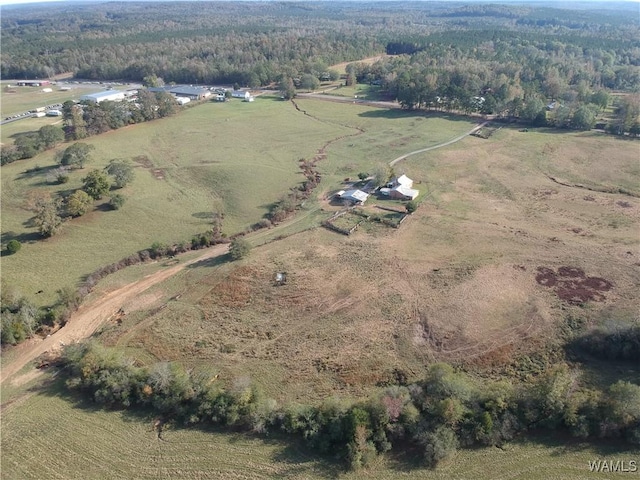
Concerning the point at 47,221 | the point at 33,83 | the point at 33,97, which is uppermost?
the point at 33,83

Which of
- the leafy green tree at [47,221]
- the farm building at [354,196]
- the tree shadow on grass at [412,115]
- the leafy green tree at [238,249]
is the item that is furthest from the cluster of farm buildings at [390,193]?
the tree shadow on grass at [412,115]

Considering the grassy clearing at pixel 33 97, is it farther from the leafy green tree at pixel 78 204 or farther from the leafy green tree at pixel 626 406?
the leafy green tree at pixel 626 406

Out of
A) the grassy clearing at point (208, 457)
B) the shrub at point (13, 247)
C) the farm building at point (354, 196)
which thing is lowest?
the grassy clearing at point (208, 457)

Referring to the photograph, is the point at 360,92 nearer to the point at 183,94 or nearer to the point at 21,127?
the point at 183,94

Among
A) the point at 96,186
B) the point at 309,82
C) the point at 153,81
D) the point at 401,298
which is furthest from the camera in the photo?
the point at 153,81

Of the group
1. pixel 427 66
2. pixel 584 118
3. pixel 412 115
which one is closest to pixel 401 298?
→ pixel 584 118

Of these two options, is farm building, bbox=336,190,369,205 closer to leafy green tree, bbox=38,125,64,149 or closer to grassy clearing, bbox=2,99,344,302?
grassy clearing, bbox=2,99,344,302

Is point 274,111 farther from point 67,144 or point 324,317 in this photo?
point 324,317
